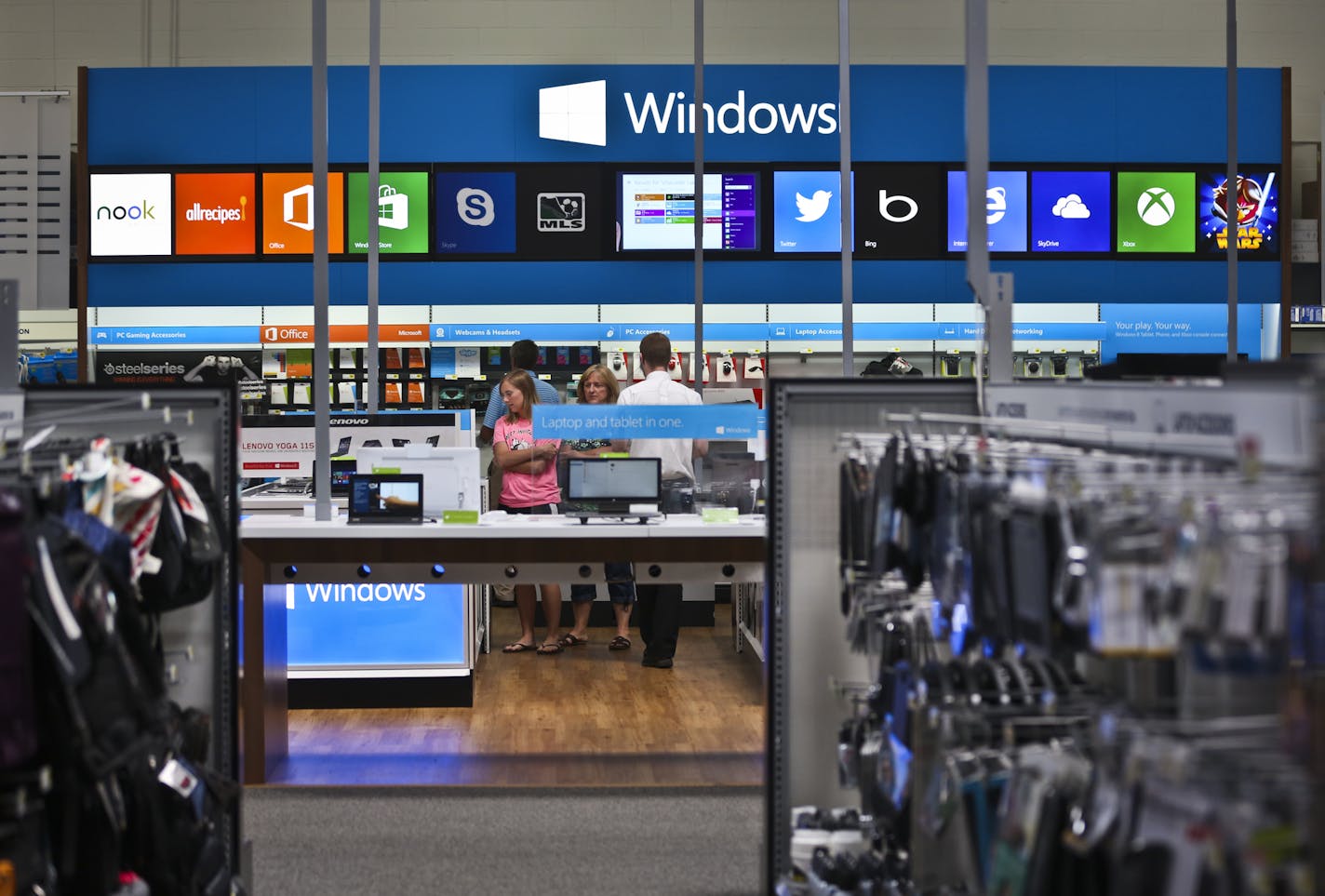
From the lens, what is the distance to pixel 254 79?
356 inches

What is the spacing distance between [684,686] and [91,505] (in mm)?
4288

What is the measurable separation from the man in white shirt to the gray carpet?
153 cm

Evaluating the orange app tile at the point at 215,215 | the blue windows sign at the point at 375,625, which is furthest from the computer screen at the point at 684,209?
the blue windows sign at the point at 375,625

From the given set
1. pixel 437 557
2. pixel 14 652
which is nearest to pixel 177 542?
pixel 14 652

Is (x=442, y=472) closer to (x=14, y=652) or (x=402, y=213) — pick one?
(x=14, y=652)

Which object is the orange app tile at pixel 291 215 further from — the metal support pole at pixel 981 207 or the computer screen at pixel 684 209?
the metal support pole at pixel 981 207

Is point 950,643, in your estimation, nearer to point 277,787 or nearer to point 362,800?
point 362,800

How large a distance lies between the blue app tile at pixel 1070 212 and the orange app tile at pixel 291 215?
459 centimetres

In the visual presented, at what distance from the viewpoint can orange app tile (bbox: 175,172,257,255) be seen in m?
8.91

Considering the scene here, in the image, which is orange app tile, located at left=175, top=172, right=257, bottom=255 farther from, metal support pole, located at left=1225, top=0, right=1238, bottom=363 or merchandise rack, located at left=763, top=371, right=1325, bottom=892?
merchandise rack, located at left=763, top=371, right=1325, bottom=892

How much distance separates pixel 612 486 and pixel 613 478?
3 centimetres

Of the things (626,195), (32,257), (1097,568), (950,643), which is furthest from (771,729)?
(32,257)

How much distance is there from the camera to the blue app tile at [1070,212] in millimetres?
9039

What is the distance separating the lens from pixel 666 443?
649cm
